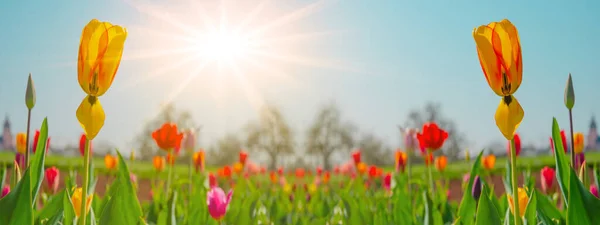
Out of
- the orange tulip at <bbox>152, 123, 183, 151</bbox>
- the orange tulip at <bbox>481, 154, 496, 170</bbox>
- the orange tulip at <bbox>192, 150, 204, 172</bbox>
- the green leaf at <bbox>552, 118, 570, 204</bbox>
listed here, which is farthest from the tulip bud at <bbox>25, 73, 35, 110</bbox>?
the orange tulip at <bbox>481, 154, 496, 170</bbox>

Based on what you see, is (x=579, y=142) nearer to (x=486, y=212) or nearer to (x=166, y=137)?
(x=486, y=212)

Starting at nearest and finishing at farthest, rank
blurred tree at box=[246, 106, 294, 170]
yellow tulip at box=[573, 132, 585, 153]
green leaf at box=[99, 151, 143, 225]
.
Answer: green leaf at box=[99, 151, 143, 225] → yellow tulip at box=[573, 132, 585, 153] → blurred tree at box=[246, 106, 294, 170]

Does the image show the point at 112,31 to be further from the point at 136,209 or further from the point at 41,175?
the point at 136,209

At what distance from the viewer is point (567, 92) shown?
1.81 m

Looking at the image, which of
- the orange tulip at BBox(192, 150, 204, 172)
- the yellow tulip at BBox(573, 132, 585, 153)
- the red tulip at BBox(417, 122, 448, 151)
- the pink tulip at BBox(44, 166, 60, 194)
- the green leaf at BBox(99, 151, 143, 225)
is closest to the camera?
the green leaf at BBox(99, 151, 143, 225)

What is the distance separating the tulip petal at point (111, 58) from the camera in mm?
1432

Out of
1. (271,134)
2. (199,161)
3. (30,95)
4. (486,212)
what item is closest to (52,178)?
(199,161)

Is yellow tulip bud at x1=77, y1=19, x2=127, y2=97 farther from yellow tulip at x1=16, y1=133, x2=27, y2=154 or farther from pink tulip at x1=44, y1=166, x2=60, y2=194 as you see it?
pink tulip at x1=44, y1=166, x2=60, y2=194

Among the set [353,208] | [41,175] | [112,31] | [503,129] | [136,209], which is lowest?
[353,208]

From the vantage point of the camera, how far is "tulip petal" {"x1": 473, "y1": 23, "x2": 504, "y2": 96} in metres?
1.47

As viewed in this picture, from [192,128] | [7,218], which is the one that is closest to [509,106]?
[7,218]

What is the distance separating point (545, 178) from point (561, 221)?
5.56 feet

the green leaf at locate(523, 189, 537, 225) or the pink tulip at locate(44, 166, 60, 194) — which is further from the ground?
the pink tulip at locate(44, 166, 60, 194)

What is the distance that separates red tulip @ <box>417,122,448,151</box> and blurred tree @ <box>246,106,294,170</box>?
125 feet
